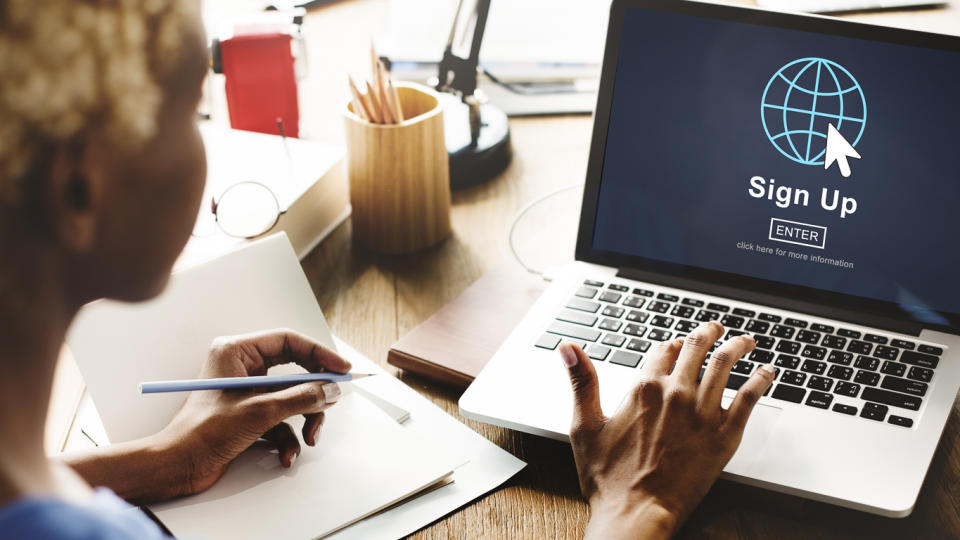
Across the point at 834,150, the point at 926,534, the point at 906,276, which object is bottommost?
the point at 926,534

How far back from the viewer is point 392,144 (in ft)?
3.22

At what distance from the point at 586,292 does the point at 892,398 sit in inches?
12.4

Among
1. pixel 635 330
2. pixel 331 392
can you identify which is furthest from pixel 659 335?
pixel 331 392

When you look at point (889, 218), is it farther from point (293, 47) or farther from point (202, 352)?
point (293, 47)

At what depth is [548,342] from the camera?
2.74 feet

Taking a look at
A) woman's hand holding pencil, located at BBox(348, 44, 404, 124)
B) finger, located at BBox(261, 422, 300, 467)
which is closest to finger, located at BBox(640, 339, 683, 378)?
finger, located at BBox(261, 422, 300, 467)

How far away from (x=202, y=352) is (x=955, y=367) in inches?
28.3

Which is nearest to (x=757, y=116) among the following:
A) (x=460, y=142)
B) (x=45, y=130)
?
(x=460, y=142)

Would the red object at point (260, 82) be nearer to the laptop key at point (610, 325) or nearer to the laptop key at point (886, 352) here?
the laptop key at point (610, 325)

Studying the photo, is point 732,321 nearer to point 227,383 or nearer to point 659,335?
point 659,335

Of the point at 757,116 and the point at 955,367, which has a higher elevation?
the point at 757,116

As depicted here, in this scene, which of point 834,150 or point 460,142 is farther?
point 460,142

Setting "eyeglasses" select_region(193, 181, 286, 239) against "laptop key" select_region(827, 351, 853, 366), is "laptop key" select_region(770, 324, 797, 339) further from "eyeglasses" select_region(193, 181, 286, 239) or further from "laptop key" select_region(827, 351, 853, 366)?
"eyeglasses" select_region(193, 181, 286, 239)

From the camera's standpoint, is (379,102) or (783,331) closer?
(783,331)
